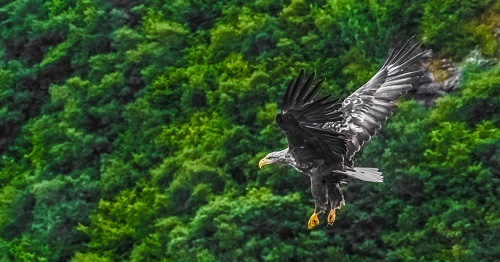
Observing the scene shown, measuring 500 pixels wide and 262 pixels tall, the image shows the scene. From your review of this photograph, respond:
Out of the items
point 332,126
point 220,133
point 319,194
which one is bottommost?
point 220,133

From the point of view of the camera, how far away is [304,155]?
1706cm

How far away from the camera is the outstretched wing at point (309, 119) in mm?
15859

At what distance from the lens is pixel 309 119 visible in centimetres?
1622

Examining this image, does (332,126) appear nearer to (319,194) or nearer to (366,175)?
(319,194)

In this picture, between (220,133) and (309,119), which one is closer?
(309,119)

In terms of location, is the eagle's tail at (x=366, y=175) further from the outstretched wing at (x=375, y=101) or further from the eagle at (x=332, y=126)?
the outstretched wing at (x=375, y=101)

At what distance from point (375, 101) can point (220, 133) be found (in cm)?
2348

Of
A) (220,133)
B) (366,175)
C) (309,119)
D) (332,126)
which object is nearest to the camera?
(309,119)

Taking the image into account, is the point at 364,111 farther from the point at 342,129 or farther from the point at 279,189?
the point at 279,189

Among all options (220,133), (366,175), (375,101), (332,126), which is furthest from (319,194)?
(220,133)

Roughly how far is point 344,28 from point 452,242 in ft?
33.8

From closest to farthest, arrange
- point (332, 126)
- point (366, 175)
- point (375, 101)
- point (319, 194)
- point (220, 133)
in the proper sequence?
point (366, 175) < point (332, 126) < point (319, 194) < point (375, 101) < point (220, 133)

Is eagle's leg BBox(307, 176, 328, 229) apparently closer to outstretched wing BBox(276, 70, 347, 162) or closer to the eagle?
the eagle

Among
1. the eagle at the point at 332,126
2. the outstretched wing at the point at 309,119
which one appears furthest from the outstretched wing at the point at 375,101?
the outstretched wing at the point at 309,119
